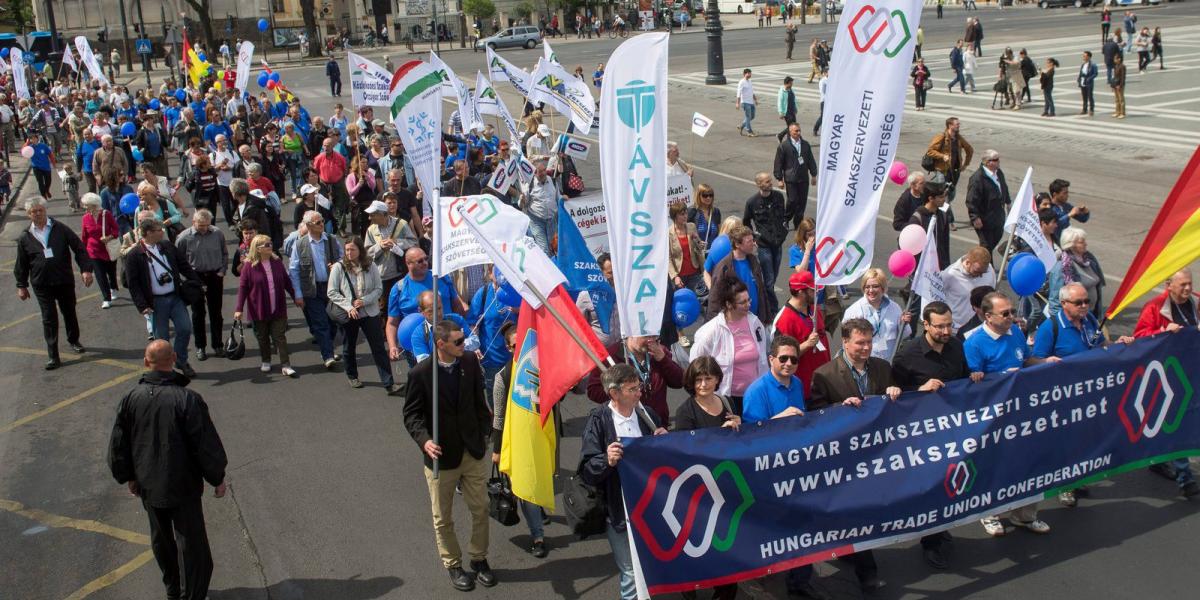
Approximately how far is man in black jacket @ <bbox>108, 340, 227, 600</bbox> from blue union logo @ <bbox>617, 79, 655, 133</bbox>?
2.87 metres

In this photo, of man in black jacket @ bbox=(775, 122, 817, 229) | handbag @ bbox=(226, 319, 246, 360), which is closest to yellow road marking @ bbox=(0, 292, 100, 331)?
handbag @ bbox=(226, 319, 246, 360)

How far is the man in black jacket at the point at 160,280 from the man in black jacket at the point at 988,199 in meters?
8.55

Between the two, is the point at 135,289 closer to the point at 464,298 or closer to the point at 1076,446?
the point at 464,298

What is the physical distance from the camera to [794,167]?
14.0m

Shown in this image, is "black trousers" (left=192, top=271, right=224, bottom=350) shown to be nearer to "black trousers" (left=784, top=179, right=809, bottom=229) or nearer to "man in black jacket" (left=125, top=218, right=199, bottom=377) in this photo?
"man in black jacket" (left=125, top=218, right=199, bottom=377)

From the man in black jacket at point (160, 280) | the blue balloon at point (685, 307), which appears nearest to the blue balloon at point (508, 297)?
the blue balloon at point (685, 307)

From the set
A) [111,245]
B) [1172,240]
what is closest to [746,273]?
[1172,240]

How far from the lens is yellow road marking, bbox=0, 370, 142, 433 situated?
32.5 ft

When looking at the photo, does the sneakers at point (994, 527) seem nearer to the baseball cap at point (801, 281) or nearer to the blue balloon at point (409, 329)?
the baseball cap at point (801, 281)

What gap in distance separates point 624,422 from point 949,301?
12.1 ft

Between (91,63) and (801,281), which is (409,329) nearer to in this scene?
(801,281)

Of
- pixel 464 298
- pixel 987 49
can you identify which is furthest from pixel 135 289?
pixel 987 49

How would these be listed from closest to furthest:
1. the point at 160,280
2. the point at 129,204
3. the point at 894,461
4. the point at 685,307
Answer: the point at 894,461 → the point at 685,307 → the point at 160,280 → the point at 129,204

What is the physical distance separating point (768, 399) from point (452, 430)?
6.05 ft
